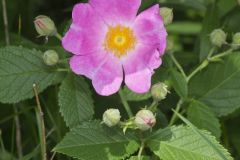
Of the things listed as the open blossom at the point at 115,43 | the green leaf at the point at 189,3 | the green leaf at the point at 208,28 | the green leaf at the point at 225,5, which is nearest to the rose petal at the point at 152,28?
the open blossom at the point at 115,43

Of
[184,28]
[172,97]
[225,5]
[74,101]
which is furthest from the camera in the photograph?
[184,28]

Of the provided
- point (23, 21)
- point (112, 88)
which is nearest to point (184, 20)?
point (23, 21)

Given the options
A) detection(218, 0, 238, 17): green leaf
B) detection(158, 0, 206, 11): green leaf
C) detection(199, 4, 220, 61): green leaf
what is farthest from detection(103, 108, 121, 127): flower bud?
detection(218, 0, 238, 17): green leaf

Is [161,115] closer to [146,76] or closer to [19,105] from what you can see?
[146,76]

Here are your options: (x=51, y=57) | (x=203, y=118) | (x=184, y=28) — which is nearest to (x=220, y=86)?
(x=203, y=118)

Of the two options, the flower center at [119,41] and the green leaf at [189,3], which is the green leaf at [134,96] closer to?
the flower center at [119,41]

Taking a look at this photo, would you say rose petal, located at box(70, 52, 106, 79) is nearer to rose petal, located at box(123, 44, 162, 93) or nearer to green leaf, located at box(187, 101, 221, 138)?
rose petal, located at box(123, 44, 162, 93)

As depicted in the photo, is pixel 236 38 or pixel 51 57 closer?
pixel 51 57

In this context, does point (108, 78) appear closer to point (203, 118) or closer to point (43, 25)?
point (43, 25)
